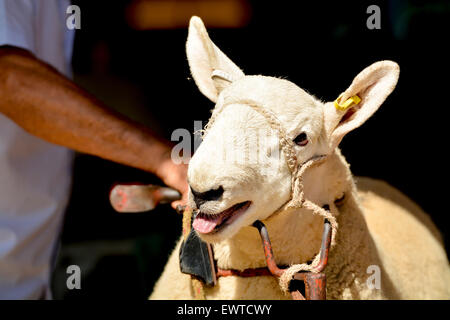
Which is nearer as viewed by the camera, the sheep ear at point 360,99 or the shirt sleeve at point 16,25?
the sheep ear at point 360,99

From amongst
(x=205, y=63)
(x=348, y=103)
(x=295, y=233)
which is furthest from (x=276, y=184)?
(x=205, y=63)

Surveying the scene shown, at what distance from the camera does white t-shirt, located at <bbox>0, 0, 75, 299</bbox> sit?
75.9 inches

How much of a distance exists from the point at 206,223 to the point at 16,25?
3.61 ft

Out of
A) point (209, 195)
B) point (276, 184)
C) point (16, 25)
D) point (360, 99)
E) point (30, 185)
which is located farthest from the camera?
point (30, 185)

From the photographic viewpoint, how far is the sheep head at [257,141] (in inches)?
49.1

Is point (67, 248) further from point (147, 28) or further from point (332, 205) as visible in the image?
point (332, 205)

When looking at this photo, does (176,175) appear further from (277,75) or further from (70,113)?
(277,75)

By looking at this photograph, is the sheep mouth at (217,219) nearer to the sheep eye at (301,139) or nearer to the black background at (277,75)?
the sheep eye at (301,139)

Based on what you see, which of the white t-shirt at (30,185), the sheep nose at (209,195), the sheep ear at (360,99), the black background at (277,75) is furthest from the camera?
the black background at (277,75)

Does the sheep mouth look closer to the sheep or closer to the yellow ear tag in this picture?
the sheep

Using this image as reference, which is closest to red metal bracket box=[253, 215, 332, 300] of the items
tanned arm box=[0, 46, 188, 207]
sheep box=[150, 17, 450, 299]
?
sheep box=[150, 17, 450, 299]

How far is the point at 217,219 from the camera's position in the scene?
1298mm

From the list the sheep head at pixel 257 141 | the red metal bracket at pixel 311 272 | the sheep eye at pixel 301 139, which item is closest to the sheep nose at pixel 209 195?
the sheep head at pixel 257 141
